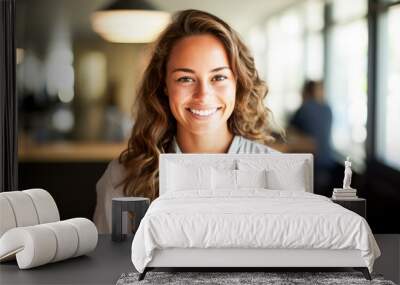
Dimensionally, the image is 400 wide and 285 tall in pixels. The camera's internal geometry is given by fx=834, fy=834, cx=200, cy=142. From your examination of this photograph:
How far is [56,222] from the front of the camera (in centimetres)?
652

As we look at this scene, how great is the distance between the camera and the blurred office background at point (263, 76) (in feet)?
27.0

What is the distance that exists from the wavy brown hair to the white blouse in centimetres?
6

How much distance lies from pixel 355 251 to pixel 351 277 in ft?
0.72

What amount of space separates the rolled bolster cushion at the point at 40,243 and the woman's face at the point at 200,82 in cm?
207

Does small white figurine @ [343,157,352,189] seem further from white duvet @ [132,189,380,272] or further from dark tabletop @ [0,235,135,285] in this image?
dark tabletop @ [0,235,135,285]

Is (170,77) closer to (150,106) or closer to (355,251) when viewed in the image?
(150,106)

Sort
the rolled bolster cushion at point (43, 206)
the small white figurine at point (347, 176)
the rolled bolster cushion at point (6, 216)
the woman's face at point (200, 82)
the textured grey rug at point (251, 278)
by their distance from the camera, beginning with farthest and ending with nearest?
the woman's face at point (200, 82) → the small white figurine at point (347, 176) → the rolled bolster cushion at point (43, 206) → the rolled bolster cushion at point (6, 216) → the textured grey rug at point (251, 278)

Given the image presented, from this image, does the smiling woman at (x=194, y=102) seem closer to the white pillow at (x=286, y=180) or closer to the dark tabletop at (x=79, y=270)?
the white pillow at (x=286, y=180)

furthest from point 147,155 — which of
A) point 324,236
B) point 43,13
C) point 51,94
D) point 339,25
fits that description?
point 324,236

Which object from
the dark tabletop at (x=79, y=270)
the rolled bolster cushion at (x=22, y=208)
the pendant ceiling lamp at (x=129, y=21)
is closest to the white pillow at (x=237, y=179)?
the dark tabletop at (x=79, y=270)

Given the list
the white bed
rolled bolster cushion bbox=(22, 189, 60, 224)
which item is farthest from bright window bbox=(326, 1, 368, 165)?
rolled bolster cushion bbox=(22, 189, 60, 224)

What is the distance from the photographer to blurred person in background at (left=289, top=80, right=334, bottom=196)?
832 cm

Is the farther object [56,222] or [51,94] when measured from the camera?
[51,94]

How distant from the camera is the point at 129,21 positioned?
8.22m
